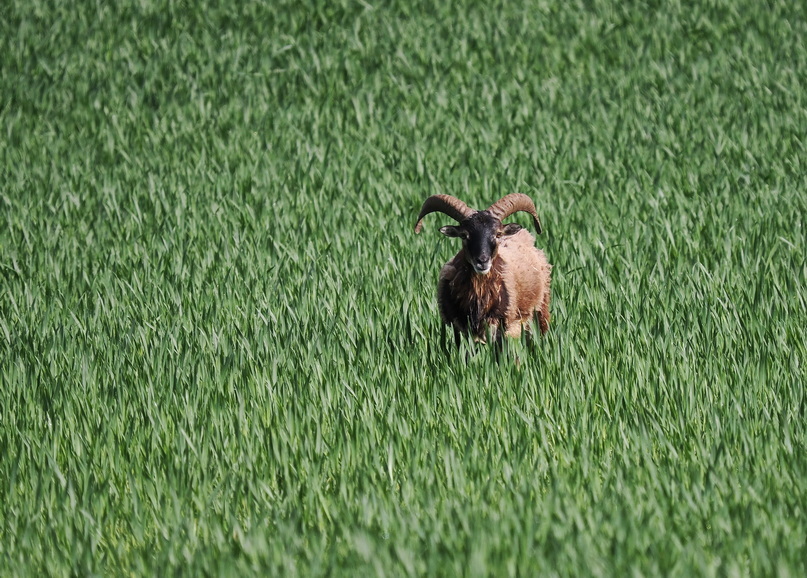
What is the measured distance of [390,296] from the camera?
6148 mm

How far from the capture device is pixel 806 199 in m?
7.66

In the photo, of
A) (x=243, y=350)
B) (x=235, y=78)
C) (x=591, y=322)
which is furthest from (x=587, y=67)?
(x=243, y=350)

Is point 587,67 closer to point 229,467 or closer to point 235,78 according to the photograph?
point 235,78

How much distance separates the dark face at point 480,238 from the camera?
502cm

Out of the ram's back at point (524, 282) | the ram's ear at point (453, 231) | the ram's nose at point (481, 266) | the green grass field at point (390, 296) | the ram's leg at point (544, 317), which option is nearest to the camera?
the green grass field at point (390, 296)

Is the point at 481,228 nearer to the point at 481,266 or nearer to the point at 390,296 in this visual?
the point at 481,266

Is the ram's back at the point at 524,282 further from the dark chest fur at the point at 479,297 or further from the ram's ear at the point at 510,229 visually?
the ram's ear at the point at 510,229

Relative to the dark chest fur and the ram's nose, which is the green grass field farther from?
the ram's nose

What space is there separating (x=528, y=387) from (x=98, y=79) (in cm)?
868

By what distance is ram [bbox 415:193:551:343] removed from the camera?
5090 millimetres

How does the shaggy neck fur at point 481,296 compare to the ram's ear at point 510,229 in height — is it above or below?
below

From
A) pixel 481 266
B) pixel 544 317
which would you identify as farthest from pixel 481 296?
pixel 544 317

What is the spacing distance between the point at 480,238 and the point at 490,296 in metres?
0.41

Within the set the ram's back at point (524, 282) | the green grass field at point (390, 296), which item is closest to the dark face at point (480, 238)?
the ram's back at point (524, 282)
